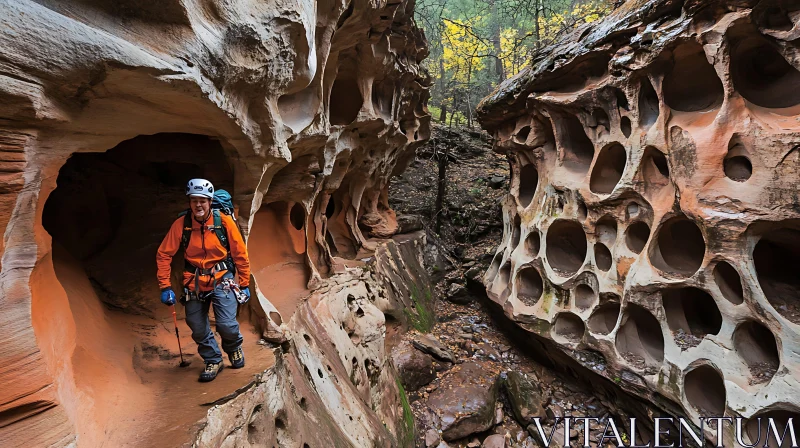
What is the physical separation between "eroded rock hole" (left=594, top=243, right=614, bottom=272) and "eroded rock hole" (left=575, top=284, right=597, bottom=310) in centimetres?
47

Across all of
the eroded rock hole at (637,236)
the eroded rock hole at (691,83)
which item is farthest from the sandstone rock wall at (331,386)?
the eroded rock hole at (691,83)

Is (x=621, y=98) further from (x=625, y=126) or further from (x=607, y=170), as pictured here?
Result: (x=607, y=170)

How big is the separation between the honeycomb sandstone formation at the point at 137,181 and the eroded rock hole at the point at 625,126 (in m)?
4.39

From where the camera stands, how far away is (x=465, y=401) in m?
6.02

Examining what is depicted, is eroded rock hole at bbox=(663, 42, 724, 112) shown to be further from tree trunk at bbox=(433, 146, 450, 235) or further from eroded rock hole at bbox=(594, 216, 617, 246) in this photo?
tree trunk at bbox=(433, 146, 450, 235)

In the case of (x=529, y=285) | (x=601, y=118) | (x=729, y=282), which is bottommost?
(x=529, y=285)

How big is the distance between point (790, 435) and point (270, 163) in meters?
6.96

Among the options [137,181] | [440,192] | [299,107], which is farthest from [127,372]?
[440,192]

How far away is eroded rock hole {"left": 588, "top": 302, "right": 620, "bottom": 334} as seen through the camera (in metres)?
6.32

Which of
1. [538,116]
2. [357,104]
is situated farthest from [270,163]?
[538,116]

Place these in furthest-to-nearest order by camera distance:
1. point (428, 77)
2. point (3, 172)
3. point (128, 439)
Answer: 1. point (428, 77)
2. point (128, 439)
3. point (3, 172)

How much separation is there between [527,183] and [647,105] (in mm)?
3603

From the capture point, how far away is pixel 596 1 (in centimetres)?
1092

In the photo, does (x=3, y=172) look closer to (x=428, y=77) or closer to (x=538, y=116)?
(x=538, y=116)
